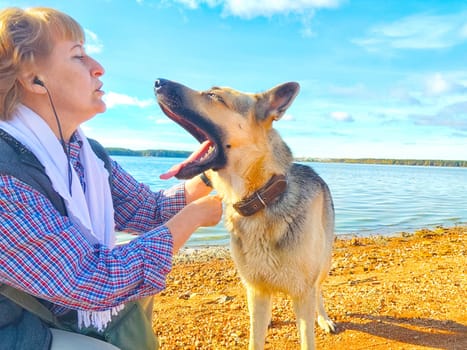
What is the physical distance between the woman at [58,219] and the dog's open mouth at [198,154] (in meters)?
0.49

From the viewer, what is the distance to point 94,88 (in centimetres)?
227

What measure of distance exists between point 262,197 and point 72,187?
4.64 feet

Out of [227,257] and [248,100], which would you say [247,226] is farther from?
[227,257]

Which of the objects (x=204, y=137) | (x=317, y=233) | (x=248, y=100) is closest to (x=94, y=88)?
(x=204, y=137)

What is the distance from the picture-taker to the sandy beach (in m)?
3.88

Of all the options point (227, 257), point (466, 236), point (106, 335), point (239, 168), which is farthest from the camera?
point (466, 236)

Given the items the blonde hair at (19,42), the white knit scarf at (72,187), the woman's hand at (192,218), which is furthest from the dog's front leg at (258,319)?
the blonde hair at (19,42)

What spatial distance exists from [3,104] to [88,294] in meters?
1.06

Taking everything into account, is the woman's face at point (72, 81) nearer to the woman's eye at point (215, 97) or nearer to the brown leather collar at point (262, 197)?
the woman's eye at point (215, 97)

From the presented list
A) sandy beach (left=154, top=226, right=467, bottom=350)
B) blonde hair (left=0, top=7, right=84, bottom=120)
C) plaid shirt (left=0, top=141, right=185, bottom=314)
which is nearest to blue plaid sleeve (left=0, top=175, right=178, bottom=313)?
plaid shirt (left=0, top=141, right=185, bottom=314)

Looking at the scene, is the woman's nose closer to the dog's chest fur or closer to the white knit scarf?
the white knit scarf

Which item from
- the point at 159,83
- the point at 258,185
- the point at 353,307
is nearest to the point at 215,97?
the point at 159,83

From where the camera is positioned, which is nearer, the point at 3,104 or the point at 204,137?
the point at 3,104

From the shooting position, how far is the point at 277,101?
3.23m
